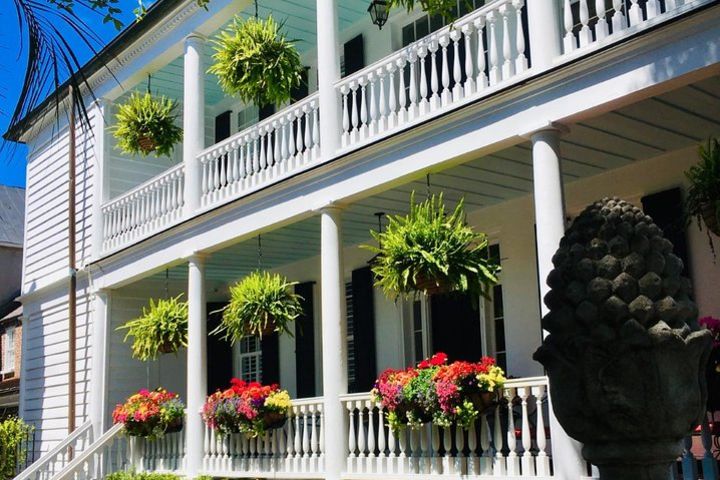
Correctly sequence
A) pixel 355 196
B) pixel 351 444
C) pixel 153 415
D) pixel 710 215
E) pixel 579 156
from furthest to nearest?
pixel 153 415, pixel 355 196, pixel 579 156, pixel 351 444, pixel 710 215

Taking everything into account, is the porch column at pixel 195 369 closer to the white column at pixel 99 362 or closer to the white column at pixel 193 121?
the white column at pixel 193 121

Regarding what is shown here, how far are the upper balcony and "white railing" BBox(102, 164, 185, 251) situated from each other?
0.02m

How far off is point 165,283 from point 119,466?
3.84 m

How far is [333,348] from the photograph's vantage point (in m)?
10.0

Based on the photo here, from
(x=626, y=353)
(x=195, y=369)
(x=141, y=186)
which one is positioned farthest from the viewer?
(x=141, y=186)

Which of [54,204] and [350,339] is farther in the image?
[54,204]

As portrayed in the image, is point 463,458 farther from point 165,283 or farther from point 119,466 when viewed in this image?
point 165,283

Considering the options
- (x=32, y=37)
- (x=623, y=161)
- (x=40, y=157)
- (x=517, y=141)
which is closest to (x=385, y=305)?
(x=623, y=161)

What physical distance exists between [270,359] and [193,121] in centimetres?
475

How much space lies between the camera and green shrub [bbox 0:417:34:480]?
53.8 ft

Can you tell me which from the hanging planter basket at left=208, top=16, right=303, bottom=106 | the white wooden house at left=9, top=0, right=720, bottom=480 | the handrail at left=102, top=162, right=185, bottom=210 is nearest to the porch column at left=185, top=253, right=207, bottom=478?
the white wooden house at left=9, top=0, right=720, bottom=480

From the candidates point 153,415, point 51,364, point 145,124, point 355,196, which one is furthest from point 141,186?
point 355,196

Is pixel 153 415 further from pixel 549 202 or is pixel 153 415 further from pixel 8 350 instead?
pixel 8 350

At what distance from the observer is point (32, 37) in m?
3.65
